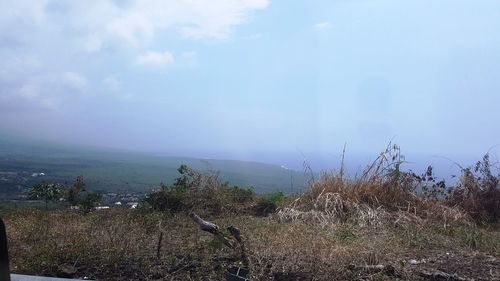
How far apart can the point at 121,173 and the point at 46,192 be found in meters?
6.12

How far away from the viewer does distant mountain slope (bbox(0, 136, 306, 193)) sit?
11.1m

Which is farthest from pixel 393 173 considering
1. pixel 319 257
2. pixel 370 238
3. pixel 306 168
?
pixel 319 257

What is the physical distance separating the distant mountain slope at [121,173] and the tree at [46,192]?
46 centimetres

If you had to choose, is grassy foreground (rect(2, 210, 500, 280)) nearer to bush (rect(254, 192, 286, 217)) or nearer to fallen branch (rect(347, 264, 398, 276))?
fallen branch (rect(347, 264, 398, 276))

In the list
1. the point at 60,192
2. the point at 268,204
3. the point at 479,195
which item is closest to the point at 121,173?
the point at 60,192

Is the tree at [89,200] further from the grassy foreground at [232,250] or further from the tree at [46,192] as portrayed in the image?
the grassy foreground at [232,250]

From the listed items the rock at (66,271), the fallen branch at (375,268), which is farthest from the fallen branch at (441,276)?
the rock at (66,271)

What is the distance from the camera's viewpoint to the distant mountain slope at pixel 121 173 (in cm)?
1110

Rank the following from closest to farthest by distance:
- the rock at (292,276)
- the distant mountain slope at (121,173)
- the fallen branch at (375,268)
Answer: the rock at (292,276), the fallen branch at (375,268), the distant mountain slope at (121,173)

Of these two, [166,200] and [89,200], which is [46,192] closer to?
[89,200]

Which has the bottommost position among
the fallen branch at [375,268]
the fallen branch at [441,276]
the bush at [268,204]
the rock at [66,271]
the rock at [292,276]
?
the rock at [66,271]

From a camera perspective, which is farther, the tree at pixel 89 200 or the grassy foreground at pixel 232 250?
the tree at pixel 89 200

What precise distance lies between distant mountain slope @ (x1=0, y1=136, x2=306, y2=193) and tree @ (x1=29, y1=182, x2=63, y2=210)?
458 millimetres

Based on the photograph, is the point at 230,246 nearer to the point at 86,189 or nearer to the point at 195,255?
the point at 195,255
